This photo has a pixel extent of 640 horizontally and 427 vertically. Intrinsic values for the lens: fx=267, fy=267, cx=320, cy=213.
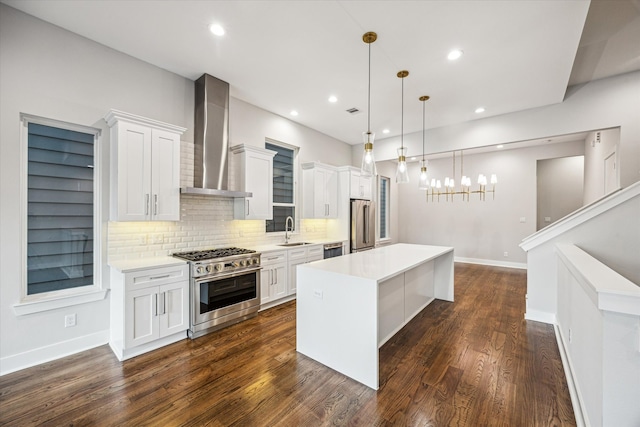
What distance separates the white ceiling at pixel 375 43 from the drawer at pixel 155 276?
2.39m

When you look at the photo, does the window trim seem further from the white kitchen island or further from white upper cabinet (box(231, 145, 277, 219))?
the white kitchen island

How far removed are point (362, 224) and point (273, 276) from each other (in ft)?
8.39

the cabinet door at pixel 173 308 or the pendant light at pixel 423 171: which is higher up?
the pendant light at pixel 423 171

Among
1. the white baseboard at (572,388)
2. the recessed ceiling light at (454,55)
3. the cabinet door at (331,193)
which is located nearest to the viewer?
the white baseboard at (572,388)

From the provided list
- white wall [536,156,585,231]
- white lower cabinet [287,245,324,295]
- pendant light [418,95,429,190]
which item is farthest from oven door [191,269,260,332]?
white wall [536,156,585,231]

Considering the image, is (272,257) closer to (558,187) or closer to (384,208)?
(384,208)

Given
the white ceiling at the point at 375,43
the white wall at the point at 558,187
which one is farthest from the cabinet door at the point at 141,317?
the white wall at the point at 558,187

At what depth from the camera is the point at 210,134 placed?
3564 mm

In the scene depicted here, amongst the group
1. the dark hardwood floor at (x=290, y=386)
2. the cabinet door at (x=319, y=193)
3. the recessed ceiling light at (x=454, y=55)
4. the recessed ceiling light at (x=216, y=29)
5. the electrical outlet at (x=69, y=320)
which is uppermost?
the recessed ceiling light at (x=216, y=29)

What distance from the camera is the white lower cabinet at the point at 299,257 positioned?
4.25 m

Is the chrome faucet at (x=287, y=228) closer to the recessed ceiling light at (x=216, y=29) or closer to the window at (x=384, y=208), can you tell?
the recessed ceiling light at (x=216, y=29)

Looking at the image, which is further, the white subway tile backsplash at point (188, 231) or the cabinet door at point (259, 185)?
the cabinet door at point (259, 185)

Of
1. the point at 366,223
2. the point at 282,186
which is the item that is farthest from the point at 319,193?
the point at 366,223

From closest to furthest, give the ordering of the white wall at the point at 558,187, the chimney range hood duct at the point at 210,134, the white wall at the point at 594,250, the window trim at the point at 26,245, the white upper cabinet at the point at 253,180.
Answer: the window trim at the point at 26,245 < the white wall at the point at 594,250 < the chimney range hood duct at the point at 210,134 < the white upper cabinet at the point at 253,180 < the white wall at the point at 558,187
